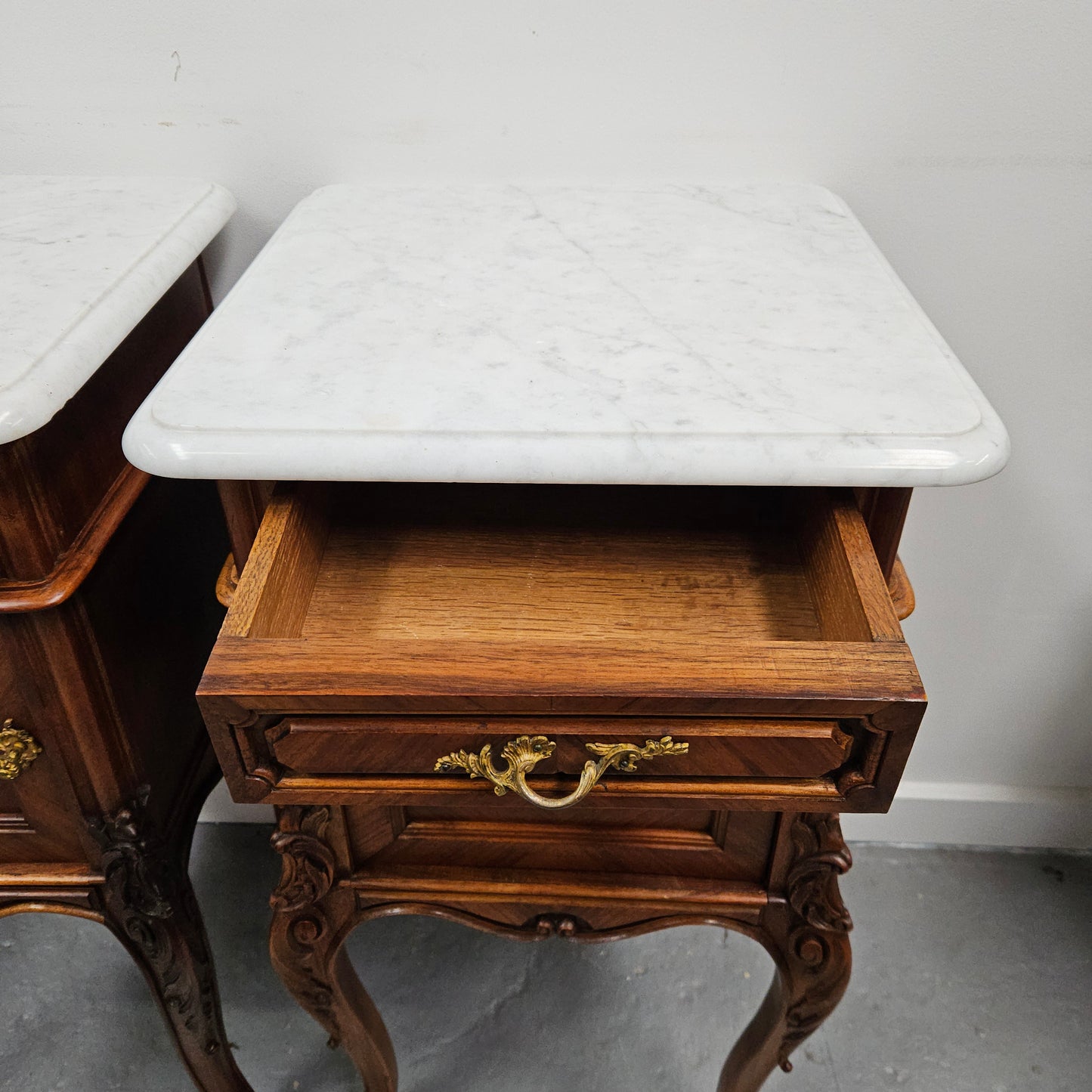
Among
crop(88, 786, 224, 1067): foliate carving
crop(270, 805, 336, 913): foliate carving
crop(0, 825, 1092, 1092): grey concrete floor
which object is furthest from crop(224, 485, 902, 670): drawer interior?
crop(0, 825, 1092, 1092): grey concrete floor

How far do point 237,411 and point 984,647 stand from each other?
83cm

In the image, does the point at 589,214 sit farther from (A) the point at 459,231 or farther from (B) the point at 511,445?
(B) the point at 511,445

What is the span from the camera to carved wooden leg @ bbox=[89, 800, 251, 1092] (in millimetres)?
612

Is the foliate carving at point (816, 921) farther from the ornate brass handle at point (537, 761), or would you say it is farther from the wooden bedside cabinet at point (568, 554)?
the ornate brass handle at point (537, 761)

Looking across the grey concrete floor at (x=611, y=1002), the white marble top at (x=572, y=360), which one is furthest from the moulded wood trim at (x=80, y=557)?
the grey concrete floor at (x=611, y=1002)

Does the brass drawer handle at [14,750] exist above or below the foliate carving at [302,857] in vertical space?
above

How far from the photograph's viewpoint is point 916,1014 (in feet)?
2.97

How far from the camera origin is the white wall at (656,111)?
0.65 m

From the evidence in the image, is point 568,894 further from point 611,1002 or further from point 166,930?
point 611,1002

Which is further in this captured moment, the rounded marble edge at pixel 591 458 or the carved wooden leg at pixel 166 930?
the carved wooden leg at pixel 166 930

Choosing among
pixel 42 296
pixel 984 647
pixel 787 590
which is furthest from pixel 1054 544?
pixel 42 296

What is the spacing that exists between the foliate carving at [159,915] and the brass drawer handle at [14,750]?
0.21 feet

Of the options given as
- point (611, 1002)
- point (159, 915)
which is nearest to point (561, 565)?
point (159, 915)

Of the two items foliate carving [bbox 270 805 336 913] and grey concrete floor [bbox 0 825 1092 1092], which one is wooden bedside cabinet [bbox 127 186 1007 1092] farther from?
grey concrete floor [bbox 0 825 1092 1092]
